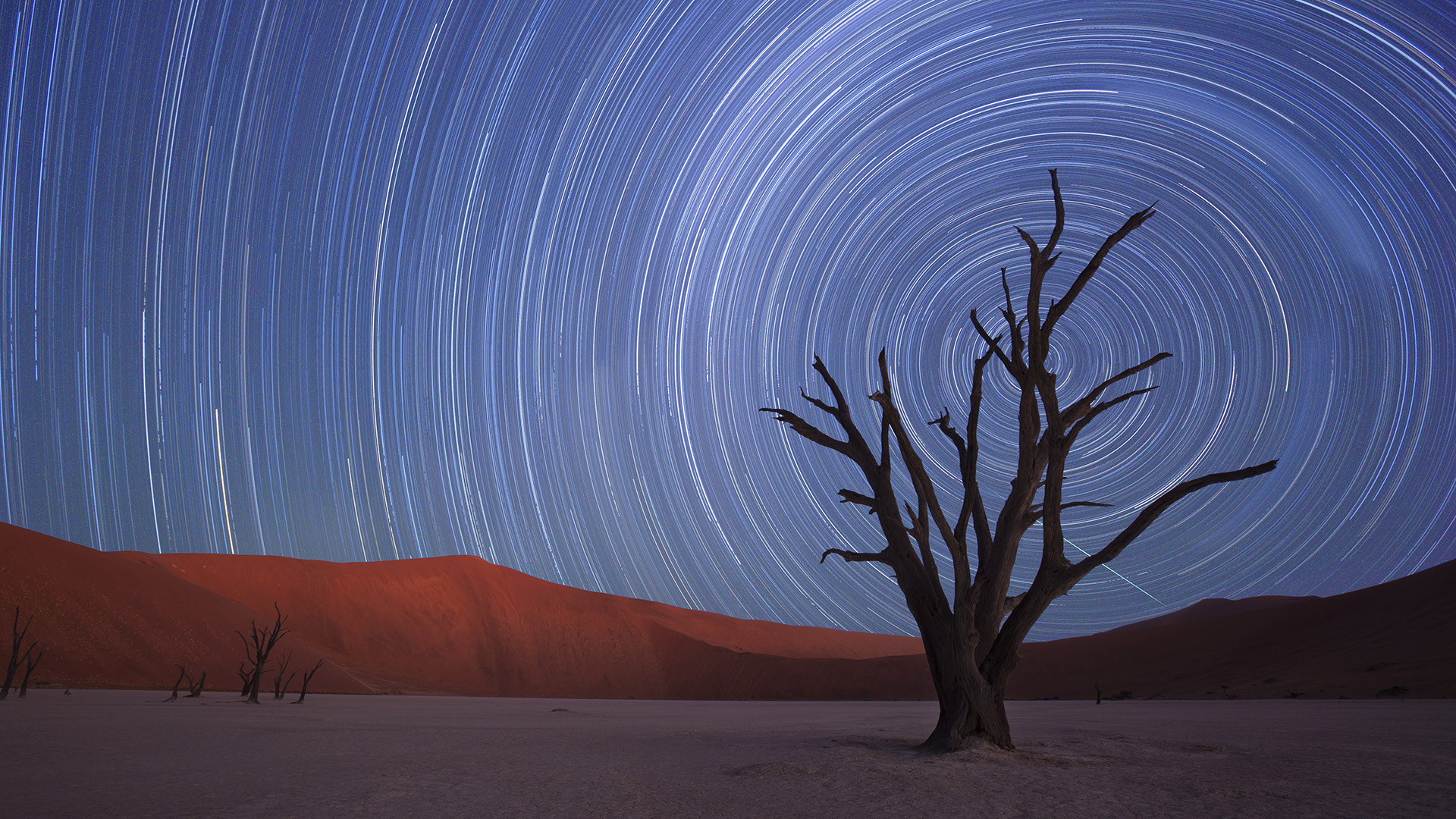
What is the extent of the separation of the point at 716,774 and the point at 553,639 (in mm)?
99493

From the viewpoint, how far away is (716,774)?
939cm

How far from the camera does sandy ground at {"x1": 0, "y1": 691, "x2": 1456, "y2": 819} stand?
22.4 feet

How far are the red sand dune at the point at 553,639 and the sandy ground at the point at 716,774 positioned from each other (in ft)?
94.4

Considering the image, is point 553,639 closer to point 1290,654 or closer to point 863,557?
point 1290,654

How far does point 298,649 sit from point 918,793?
72138 millimetres

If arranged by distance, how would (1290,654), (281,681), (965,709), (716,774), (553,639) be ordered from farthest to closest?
(553,639), (281,681), (1290,654), (965,709), (716,774)

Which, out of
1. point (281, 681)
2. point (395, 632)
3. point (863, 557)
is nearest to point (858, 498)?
point (863, 557)

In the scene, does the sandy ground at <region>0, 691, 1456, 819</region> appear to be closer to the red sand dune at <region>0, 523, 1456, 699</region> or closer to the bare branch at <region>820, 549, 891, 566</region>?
the bare branch at <region>820, 549, 891, 566</region>

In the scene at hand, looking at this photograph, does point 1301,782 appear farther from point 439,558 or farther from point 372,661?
point 439,558

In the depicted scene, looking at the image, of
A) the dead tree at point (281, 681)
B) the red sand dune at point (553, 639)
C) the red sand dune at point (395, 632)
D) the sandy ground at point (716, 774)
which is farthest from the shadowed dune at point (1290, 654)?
the dead tree at point (281, 681)

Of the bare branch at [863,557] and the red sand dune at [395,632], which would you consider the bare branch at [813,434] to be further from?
the red sand dune at [395,632]

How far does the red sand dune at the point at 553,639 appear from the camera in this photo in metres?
49.0

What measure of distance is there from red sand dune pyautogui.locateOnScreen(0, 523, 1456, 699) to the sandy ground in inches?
1133

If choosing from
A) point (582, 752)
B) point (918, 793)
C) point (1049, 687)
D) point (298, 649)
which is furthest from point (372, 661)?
point (918, 793)
